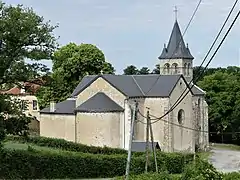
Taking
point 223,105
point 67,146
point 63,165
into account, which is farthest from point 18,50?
point 223,105

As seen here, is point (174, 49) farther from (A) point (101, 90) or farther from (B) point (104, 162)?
(B) point (104, 162)

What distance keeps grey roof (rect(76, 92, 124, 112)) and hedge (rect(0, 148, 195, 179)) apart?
1131 centimetres

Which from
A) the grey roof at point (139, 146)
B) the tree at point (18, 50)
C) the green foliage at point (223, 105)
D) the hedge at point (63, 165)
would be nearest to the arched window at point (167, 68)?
the green foliage at point (223, 105)

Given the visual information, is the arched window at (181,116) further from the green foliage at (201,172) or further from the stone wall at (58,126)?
the green foliage at (201,172)

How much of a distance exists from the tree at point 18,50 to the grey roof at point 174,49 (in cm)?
4291

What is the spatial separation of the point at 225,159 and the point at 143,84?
1053 centimetres

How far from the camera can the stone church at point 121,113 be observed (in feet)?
173

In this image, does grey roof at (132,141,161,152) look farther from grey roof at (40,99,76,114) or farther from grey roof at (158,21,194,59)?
grey roof at (158,21,194,59)

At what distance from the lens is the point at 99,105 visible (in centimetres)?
5316

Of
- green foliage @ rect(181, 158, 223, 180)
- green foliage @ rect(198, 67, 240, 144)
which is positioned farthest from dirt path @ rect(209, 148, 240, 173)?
green foliage @ rect(181, 158, 223, 180)

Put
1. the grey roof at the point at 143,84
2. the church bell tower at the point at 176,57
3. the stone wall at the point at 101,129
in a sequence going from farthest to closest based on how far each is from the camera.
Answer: the church bell tower at the point at 176,57, the grey roof at the point at 143,84, the stone wall at the point at 101,129

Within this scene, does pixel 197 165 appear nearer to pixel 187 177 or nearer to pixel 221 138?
pixel 187 177

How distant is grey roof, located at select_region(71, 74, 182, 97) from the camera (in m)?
54.9

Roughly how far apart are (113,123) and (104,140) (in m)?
1.77
